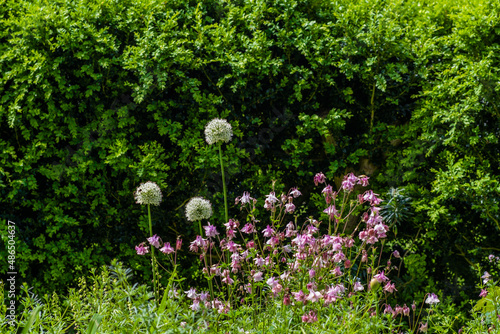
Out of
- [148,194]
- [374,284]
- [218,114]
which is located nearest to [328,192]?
[374,284]

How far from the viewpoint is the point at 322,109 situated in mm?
4039

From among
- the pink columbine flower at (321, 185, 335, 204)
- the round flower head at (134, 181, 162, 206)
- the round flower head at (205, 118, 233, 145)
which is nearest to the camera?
the pink columbine flower at (321, 185, 335, 204)

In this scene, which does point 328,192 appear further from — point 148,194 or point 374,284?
point 148,194

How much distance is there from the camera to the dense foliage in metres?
3.71

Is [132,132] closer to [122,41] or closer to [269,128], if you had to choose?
[122,41]

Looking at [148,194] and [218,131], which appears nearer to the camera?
[148,194]

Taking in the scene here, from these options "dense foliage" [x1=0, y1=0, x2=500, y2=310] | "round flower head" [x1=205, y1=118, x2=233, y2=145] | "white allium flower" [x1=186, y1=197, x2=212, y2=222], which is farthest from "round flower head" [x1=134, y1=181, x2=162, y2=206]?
"dense foliage" [x1=0, y1=0, x2=500, y2=310]

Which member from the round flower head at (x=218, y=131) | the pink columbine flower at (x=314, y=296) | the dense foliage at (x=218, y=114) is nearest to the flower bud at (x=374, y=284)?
the pink columbine flower at (x=314, y=296)

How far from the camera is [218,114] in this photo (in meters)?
3.85

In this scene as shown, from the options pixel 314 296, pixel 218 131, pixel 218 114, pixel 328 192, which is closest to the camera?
pixel 314 296

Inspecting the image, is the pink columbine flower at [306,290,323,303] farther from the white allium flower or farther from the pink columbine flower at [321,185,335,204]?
the white allium flower

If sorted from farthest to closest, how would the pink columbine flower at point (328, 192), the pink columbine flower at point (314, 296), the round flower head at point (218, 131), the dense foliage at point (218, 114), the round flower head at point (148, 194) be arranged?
the dense foliage at point (218, 114)
the round flower head at point (218, 131)
the round flower head at point (148, 194)
the pink columbine flower at point (328, 192)
the pink columbine flower at point (314, 296)

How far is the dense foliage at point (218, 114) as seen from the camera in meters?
3.71

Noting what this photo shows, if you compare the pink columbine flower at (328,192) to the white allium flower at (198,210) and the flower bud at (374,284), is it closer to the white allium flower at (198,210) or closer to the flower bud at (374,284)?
the flower bud at (374,284)
